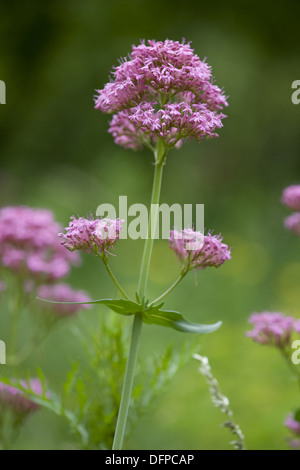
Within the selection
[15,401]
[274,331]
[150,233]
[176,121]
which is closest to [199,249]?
[150,233]

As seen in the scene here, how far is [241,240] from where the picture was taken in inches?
142

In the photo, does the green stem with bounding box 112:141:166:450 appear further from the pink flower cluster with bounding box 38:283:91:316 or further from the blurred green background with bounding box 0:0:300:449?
the blurred green background with bounding box 0:0:300:449

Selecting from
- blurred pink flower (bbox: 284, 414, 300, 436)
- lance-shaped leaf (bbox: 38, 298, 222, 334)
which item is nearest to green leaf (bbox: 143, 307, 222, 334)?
lance-shaped leaf (bbox: 38, 298, 222, 334)

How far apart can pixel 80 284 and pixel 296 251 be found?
1473 mm

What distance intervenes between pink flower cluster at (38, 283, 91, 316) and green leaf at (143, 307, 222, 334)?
26.6 inches

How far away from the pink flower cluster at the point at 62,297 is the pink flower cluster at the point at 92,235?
0.67 m

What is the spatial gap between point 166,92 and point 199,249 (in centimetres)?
28

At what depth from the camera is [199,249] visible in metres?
0.94

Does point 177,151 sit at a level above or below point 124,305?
above

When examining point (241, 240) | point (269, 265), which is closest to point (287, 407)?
point (269, 265)

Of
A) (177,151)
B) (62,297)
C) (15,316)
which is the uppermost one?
(177,151)

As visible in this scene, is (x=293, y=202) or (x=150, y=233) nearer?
(x=150, y=233)

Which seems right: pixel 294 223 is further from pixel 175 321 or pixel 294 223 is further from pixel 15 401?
pixel 15 401

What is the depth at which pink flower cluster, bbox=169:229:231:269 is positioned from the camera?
0.93 m
